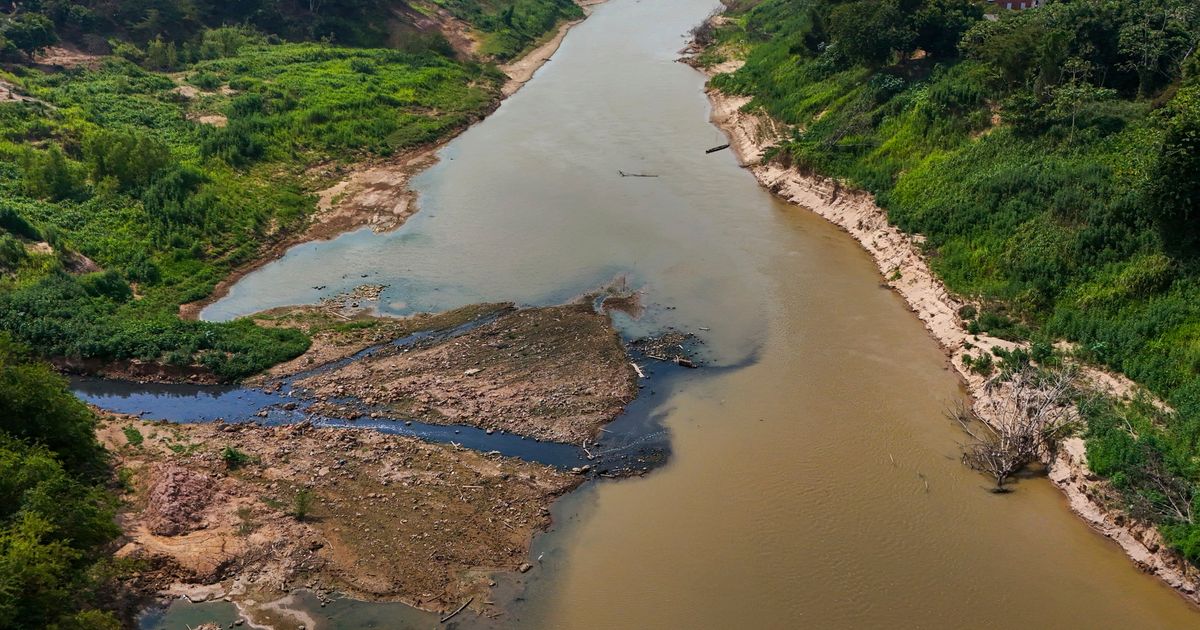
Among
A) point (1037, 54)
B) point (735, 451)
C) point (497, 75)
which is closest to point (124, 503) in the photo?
point (735, 451)

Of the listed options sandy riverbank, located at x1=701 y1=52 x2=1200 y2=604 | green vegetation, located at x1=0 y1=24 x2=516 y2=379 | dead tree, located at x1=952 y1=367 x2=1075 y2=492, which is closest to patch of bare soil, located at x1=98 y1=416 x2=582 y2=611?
green vegetation, located at x1=0 y1=24 x2=516 y2=379

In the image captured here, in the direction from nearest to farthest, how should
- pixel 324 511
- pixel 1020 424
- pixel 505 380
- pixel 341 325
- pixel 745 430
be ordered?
pixel 324 511
pixel 1020 424
pixel 745 430
pixel 505 380
pixel 341 325

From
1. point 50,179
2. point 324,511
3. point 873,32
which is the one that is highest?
point 873,32

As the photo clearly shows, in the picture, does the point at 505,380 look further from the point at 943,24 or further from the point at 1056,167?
the point at 943,24

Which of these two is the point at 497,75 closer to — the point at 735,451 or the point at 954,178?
the point at 954,178

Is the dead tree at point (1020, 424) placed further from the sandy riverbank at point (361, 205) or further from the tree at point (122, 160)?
the tree at point (122, 160)

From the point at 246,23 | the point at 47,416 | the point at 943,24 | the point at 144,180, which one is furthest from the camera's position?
the point at 246,23

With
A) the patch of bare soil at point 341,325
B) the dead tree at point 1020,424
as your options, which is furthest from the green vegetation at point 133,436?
the dead tree at point 1020,424

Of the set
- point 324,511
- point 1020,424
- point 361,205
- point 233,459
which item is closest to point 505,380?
point 324,511
